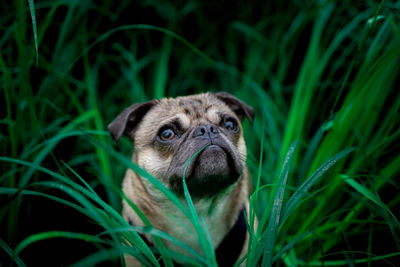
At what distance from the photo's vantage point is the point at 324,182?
2.58 metres

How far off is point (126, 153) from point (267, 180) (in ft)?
6.54

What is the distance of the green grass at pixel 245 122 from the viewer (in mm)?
1830

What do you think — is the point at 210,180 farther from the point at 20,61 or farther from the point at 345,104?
the point at 20,61

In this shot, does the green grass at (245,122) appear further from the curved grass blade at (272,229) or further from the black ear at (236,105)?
the black ear at (236,105)

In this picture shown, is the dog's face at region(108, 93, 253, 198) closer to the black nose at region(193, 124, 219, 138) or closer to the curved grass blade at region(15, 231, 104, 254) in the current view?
the black nose at region(193, 124, 219, 138)

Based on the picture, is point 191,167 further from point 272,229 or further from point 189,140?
point 272,229

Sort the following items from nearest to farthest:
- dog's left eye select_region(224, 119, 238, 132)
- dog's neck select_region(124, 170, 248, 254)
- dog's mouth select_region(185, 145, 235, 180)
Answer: dog's mouth select_region(185, 145, 235, 180) → dog's neck select_region(124, 170, 248, 254) → dog's left eye select_region(224, 119, 238, 132)

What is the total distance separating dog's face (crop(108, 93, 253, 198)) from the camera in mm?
2277

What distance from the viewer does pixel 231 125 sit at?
2.79 m

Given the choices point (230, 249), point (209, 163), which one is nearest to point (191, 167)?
point (209, 163)

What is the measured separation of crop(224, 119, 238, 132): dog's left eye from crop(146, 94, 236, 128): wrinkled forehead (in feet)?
0.23

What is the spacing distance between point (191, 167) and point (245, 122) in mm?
1853

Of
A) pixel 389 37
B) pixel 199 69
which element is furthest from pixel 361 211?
pixel 199 69

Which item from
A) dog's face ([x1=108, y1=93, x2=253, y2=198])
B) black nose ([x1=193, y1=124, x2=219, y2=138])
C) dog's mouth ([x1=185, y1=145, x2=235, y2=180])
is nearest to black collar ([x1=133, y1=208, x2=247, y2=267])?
dog's face ([x1=108, y1=93, x2=253, y2=198])
